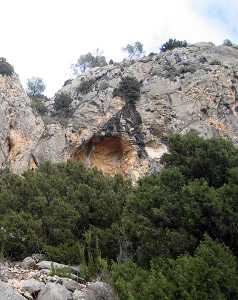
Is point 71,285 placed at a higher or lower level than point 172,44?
lower

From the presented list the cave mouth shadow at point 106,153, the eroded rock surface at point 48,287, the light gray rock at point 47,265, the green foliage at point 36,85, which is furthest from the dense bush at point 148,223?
the green foliage at point 36,85

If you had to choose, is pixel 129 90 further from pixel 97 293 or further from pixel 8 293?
pixel 8 293

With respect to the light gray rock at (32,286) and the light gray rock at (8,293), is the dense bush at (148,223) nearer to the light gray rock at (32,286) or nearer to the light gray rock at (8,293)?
the light gray rock at (32,286)

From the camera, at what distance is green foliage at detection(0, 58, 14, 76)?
1310 inches

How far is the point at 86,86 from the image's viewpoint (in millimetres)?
37188

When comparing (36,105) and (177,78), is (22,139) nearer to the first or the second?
(36,105)

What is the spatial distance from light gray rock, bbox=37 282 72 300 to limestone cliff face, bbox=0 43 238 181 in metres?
17.6

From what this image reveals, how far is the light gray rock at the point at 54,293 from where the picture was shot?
37.2 feet

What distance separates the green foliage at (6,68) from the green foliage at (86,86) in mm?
5004

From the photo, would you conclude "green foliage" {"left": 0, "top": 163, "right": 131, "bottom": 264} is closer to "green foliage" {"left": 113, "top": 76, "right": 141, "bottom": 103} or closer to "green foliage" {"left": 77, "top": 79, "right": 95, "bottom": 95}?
"green foliage" {"left": 113, "top": 76, "right": 141, "bottom": 103}

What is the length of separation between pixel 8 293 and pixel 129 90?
2346 centimetres

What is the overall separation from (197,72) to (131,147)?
7388 millimetres

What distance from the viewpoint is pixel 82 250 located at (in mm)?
14328

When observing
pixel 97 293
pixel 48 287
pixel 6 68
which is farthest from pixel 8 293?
pixel 6 68
